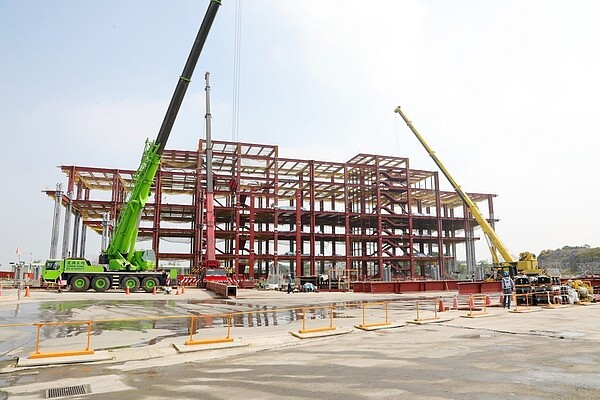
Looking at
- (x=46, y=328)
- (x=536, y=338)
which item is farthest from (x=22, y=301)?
(x=536, y=338)

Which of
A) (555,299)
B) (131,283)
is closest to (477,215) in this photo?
(555,299)

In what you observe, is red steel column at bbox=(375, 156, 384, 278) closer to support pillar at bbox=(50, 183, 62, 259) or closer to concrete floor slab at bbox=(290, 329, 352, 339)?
support pillar at bbox=(50, 183, 62, 259)

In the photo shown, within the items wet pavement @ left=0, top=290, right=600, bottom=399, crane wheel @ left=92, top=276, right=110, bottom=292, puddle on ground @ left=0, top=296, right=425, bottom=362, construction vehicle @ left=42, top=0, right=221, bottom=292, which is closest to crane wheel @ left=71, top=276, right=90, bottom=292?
construction vehicle @ left=42, top=0, right=221, bottom=292

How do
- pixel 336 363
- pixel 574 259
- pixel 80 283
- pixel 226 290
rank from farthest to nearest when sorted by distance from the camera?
pixel 574 259 < pixel 80 283 < pixel 226 290 < pixel 336 363

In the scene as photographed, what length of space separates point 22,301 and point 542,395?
26.4 meters

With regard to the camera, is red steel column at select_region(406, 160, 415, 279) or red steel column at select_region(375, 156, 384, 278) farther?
red steel column at select_region(406, 160, 415, 279)

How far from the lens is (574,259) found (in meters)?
117

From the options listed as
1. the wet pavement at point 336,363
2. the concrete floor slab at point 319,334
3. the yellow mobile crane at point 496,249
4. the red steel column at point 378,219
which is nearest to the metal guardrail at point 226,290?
the wet pavement at point 336,363

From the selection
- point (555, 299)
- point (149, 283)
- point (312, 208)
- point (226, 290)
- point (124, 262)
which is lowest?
point (555, 299)

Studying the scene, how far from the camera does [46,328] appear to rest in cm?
1462

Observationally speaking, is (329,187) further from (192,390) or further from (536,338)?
(192,390)

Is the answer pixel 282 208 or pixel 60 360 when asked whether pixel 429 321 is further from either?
pixel 282 208

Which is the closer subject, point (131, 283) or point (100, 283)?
point (100, 283)

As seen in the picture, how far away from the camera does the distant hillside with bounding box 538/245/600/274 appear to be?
8054 cm
